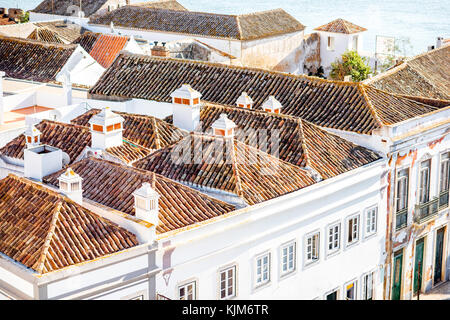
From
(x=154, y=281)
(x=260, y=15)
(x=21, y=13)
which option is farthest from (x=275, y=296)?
(x=21, y=13)

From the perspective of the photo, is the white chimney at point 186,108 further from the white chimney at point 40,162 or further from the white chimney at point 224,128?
the white chimney at point 40,162

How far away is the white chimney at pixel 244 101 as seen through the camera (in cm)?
1850

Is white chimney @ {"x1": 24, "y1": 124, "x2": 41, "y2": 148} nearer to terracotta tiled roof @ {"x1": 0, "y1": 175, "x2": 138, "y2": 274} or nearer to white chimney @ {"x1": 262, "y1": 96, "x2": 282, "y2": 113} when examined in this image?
terracotta tiled roof @ {"x1": 0, "y1": 175, "x2": 138, "y2": 274}

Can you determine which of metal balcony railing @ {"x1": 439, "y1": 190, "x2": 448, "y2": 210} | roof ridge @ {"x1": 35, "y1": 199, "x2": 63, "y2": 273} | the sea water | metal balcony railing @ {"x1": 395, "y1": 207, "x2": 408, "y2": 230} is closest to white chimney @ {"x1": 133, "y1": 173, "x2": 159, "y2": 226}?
roof ridge @ {"x1": 35, "y1": 199, "x2": 63, "y2": 273}

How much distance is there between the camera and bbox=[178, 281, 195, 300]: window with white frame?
40.9 ft

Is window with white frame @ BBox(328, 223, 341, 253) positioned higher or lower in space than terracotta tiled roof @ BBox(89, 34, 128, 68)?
lower

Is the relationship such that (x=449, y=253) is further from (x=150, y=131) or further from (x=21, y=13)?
(x=21, y=13)

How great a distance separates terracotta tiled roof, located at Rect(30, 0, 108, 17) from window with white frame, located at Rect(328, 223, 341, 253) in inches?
1249

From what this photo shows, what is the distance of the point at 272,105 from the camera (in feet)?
59.1

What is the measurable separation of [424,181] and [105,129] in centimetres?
851

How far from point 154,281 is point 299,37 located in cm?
2812

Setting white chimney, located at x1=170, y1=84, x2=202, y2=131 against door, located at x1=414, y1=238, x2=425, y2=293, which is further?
door, located at x1=414, y1=238, x2=425, y2=293

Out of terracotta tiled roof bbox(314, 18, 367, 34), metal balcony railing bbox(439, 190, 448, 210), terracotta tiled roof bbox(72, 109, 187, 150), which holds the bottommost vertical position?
metal balcony railing bbox(439, 190, 448, 210)

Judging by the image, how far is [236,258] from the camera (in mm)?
13242
